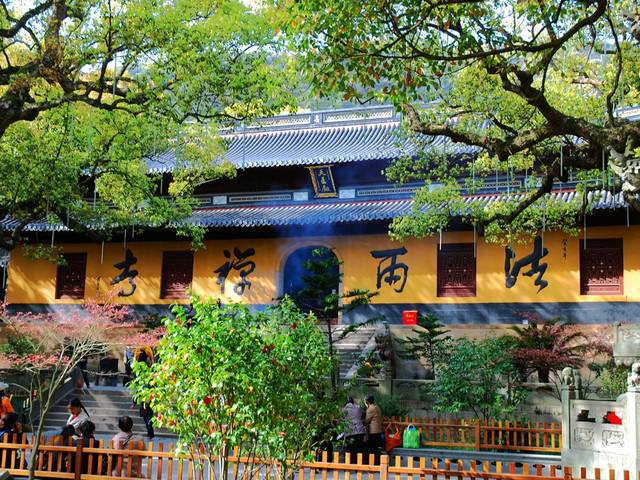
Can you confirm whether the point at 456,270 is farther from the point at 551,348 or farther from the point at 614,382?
the point at 614,382

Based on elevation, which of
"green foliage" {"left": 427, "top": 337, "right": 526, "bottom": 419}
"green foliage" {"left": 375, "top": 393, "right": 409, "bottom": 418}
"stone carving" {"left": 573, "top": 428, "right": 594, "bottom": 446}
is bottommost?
"stone carving" {"left": 573, "top": 428, "right": 594, "bottom": 446}

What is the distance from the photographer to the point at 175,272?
24422 mm

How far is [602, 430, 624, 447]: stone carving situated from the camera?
37.0ft

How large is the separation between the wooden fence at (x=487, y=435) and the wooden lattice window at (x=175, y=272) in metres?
11.0

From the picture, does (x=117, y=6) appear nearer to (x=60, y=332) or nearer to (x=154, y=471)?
(x=154, y=471)

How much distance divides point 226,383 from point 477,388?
28.9ft

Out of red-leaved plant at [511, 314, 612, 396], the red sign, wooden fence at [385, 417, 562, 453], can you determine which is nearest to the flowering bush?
red-leaved plant at [511, 314, 612, 396]

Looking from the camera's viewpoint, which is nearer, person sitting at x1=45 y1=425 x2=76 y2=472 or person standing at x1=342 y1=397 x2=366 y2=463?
person sitting at x1=45 y1=425 x2=76 y2=472

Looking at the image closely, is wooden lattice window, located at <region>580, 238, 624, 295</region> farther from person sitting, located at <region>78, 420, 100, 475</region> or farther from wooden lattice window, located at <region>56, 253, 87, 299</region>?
wooden lattice window, located at <region>56, 253, 87, 299</region>

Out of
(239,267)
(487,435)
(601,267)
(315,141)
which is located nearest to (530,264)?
(601,267)

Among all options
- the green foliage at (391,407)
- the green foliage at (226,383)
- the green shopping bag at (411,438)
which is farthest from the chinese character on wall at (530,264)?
the green foliage at (226,383)

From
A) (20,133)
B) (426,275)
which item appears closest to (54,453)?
(20,133)

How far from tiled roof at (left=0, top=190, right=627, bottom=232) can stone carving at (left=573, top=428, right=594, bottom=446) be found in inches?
368

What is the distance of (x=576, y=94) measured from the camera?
14477mm
